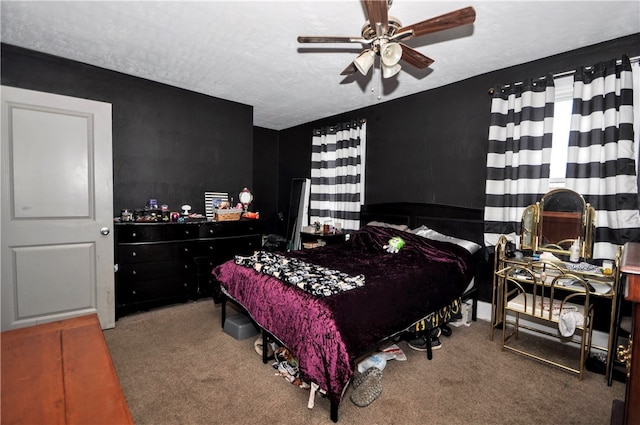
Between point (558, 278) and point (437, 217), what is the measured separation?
1.50 metres

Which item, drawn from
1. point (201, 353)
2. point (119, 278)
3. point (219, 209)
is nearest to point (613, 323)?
point (201, 353)

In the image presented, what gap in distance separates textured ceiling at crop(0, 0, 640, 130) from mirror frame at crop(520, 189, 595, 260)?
137 cm

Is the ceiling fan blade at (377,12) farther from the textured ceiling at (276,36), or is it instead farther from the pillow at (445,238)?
the pillow at (445,238)

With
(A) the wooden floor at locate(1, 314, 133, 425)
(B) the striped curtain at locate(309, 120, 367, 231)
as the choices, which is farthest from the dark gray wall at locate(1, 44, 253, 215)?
(A) the wooden floor at locate(1, 314, 133, 425)

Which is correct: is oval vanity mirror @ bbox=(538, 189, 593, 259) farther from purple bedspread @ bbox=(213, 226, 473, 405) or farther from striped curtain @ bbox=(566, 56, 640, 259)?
purple bedspread @ bbox=(213, 226, 473, 405)

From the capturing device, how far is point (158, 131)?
152 inches

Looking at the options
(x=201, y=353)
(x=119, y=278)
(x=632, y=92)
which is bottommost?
(x=201, y=353)

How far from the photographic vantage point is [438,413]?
1.86m

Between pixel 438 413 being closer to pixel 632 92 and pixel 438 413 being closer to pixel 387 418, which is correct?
pixel 387 418

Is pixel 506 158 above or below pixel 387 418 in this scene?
above

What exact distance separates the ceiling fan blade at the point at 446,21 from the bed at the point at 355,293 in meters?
1.66

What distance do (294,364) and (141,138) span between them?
10.6 feet

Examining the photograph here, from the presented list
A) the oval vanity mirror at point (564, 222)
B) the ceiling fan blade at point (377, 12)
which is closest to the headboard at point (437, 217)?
the oval vanity mirror at point (564, 222)

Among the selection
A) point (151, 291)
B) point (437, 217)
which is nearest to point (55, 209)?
point (151, 291)
